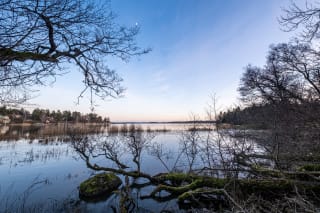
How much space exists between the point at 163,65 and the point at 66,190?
34.1 feet

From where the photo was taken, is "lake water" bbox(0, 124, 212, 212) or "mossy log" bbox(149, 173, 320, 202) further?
"lake water" bbox(0, 124, 212, 212)

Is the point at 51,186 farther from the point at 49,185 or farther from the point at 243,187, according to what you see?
the point at 243,187

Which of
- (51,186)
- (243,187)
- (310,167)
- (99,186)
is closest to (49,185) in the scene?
(51,186)

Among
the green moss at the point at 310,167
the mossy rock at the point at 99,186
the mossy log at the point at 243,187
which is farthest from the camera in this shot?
the mossy rock at the point at 99,186

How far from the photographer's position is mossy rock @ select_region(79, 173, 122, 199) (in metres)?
5.99

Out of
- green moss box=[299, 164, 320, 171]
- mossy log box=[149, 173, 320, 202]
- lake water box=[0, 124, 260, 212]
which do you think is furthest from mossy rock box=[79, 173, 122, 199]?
green moss box=[299, 164, 320, 171]

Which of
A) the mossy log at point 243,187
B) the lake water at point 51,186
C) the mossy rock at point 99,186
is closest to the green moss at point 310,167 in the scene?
the mossy log at point 243,187

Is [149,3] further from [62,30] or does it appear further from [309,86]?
[309,86]

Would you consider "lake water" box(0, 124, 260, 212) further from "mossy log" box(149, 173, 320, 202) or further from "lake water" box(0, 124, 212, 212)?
"mossy log" box(149, 173, 320, 202)

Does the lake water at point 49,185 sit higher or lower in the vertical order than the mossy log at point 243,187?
lower

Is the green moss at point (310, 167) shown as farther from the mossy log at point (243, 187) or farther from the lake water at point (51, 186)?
Result: the lake water at point (51, 186)

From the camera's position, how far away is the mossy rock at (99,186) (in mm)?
5988

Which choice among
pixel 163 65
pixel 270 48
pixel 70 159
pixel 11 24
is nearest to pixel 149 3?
pixel 11 24

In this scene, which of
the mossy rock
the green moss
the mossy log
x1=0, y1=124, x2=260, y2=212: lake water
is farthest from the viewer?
the mossy rock
